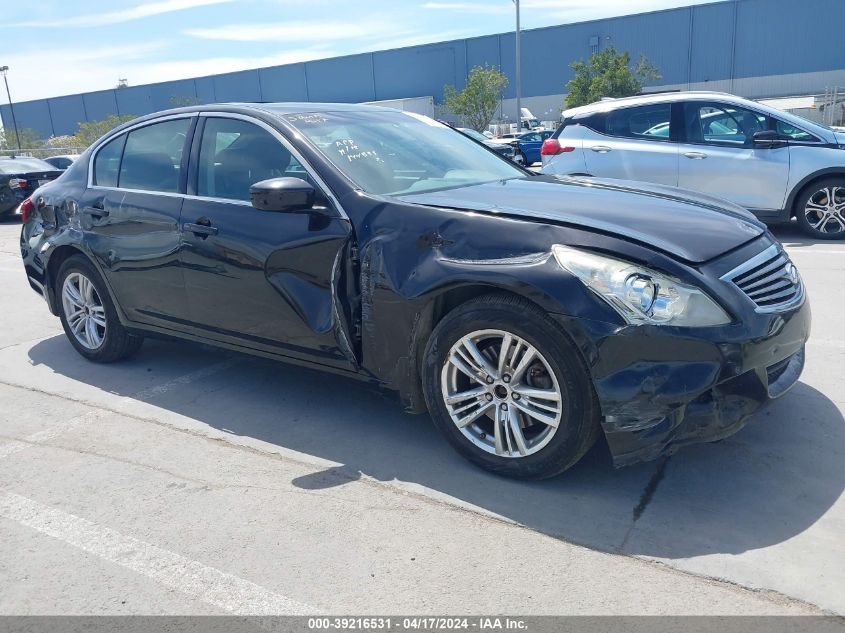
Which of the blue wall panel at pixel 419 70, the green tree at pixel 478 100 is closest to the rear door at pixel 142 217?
the green tree at pixel 478 100

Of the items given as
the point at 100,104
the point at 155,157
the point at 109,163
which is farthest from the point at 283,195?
the point at 100,104

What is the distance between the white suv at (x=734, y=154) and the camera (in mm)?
8555

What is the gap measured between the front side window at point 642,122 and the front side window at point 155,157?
19.5ft

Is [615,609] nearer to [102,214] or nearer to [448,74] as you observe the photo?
[102,214]

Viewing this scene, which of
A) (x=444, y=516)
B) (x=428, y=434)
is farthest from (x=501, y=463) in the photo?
(x=428, y=434)

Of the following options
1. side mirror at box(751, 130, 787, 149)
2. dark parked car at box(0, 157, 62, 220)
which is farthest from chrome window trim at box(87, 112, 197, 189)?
dark parked car at box(0, 157, 62, 220)

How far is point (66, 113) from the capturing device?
7988 centimetres

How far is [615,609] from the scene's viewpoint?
253 centimetres

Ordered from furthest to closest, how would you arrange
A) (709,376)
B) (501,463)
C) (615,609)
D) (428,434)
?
(428,434)
(501,463)
(709,376)
(615,609)

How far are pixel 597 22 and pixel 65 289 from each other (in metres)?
56.2

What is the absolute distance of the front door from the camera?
151 inches

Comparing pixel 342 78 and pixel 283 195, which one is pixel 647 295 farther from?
pixel 342 78

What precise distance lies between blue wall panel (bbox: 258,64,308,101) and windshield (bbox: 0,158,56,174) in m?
52.3

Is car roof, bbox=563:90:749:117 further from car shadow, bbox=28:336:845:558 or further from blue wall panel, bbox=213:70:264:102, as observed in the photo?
blue wall panel, bbox=213:70:264:102
